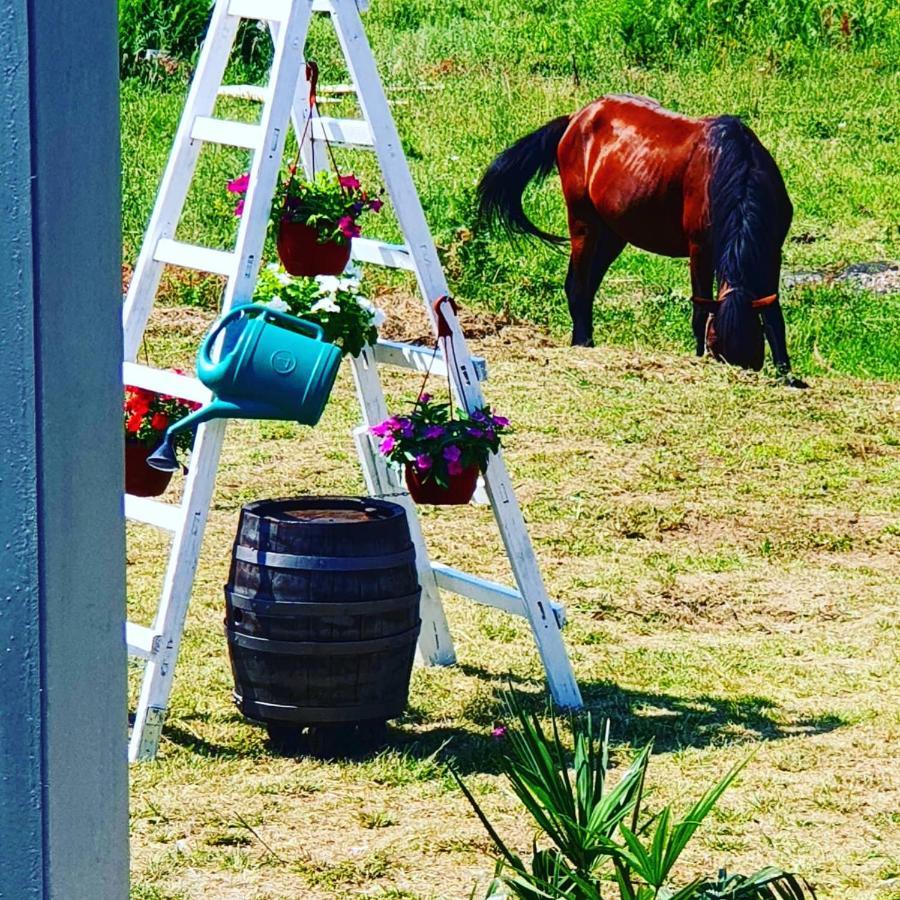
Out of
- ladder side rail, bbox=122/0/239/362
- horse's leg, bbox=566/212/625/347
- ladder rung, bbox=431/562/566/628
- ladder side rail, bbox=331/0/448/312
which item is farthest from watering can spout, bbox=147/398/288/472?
horse's leg, bbox=566/212/625/347

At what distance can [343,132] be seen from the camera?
526 centimetres

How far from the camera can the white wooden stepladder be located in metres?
4.83

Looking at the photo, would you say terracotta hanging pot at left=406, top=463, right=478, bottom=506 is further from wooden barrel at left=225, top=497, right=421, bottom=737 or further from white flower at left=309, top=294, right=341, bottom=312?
white flower at left=309, top=294, right=341, bottom=312

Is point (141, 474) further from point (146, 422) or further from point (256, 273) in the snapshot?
point (256, 273)

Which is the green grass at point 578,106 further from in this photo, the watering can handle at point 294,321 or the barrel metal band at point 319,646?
the barrel metal band at point 319,646

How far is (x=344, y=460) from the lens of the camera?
846cm

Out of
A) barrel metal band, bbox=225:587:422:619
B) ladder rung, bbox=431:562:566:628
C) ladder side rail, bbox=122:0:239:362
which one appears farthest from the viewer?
ladder rung, bbox=431:562:566:628

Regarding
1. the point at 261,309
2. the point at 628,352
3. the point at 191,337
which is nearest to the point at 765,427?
the point at 628,352

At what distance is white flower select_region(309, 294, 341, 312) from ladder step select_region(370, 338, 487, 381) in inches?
10.1

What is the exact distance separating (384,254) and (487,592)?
1.07m

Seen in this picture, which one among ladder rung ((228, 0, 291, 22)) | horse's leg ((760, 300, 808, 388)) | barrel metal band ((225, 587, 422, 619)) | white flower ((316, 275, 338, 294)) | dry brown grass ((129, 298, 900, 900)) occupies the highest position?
ladder rung ((228, 0, 291, 22))

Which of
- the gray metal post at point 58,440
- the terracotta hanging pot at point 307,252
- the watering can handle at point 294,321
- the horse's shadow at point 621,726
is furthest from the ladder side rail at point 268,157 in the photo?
the gray metal post at point 58,440

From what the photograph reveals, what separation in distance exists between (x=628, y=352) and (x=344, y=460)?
112 inches

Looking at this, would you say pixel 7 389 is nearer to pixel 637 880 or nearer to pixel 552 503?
pixel 637 880
